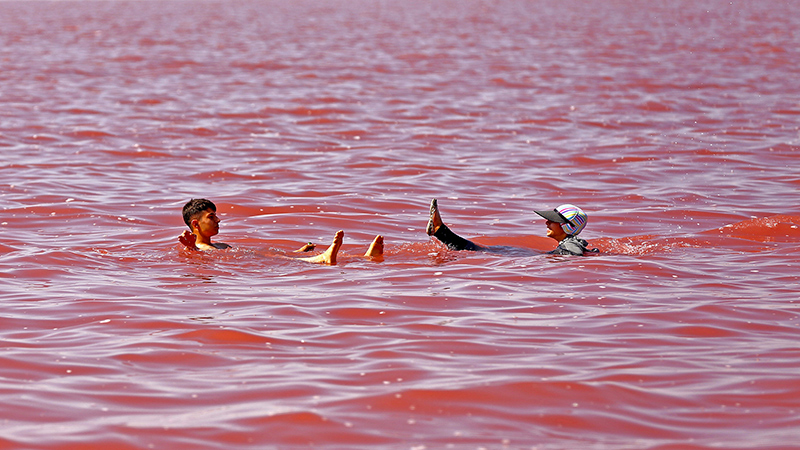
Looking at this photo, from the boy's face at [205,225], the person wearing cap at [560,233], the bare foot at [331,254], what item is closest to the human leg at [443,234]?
the person wearing cap at [560,233]

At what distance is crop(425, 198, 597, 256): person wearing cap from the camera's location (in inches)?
410

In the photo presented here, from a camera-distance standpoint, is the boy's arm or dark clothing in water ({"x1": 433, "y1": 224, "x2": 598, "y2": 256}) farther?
dark clothing in water ({"x1": 433, "y1": 224, "x2": 598, "y2": 256})

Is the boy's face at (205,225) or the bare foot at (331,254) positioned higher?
the boy's face at (205,225)

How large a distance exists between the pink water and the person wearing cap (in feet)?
0.55

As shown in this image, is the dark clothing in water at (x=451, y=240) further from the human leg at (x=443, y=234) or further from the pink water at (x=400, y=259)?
the pink water at (x=400, y=259)

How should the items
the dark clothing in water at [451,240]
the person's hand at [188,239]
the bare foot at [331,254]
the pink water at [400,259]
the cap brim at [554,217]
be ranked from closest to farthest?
the pink water at [400,259] → the bare foot at [331,254] → the person's hand at [188,239] → the dark clothing in water at [451,240] → the cap brim at [554,217]

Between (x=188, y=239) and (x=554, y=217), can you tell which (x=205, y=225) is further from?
(x=554, y=217)

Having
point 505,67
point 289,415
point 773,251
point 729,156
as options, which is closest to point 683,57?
point 505,67

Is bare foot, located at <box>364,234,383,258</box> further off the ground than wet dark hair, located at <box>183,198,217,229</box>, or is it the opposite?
wet dark hair, located at <box>183,198,217,229</box>

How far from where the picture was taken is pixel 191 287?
9.17 metres

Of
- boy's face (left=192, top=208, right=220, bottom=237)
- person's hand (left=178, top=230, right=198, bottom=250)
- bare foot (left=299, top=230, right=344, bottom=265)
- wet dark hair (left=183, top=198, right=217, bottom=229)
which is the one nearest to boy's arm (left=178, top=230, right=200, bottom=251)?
person's hand (left=178, top=230, right=198, bottom=250)

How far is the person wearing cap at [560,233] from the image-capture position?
34.1 ft

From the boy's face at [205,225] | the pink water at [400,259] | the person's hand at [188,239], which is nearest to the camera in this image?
the pink water at [400,259]

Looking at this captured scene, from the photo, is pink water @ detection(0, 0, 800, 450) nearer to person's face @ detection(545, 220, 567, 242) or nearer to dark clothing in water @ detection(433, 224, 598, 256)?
dark clothing in water @ detection(433, 224, 598, 256)
